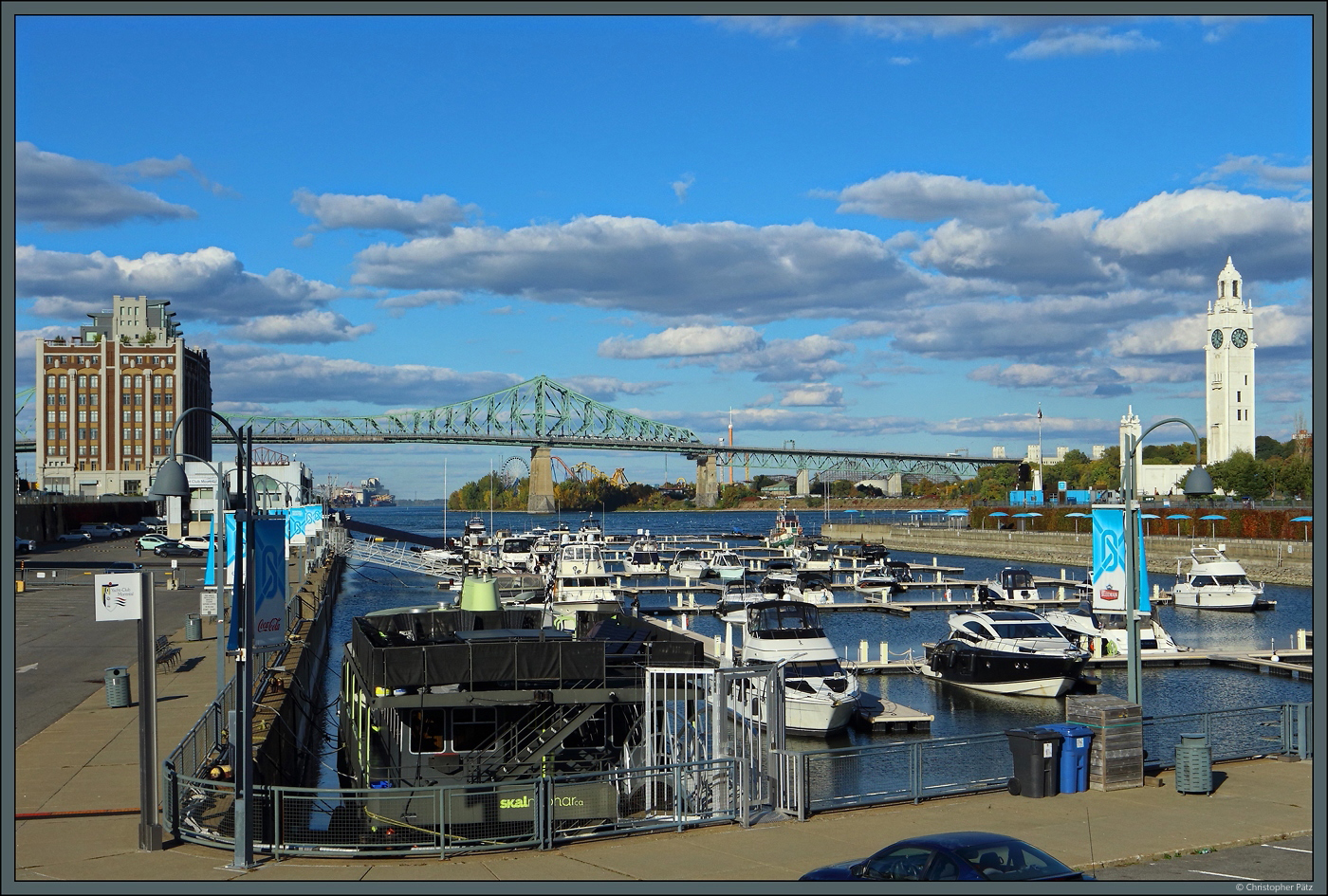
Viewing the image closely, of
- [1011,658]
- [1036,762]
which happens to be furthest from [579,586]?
[1036,762]

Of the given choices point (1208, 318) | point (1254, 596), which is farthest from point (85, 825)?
point (1208, 318)

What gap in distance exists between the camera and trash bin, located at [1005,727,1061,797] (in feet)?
59.6

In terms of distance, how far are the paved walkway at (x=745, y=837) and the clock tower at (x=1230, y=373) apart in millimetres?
184993

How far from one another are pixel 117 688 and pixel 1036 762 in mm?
20266

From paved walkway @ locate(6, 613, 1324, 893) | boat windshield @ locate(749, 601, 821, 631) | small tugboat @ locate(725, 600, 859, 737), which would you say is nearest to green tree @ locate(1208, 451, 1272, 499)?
boat windshield @ locate(749, 601, 821, 631)

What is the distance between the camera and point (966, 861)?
35.7ft

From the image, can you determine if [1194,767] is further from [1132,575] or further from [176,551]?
[176,551]

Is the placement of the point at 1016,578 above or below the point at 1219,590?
above

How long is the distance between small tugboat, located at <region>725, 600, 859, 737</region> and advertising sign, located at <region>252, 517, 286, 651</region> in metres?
13.7

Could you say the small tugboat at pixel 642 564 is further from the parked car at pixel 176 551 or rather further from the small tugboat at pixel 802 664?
the small tugboat at pixel 802 664

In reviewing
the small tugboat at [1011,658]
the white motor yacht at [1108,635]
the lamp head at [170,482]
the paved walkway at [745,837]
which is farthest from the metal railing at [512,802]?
the white motor yacht at [1108,635]

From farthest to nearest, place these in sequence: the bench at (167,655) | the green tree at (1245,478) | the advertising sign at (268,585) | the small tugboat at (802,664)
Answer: the green tree at (1245,478), the bench at (167,655), the small tugboat at (802,664), the advertising sign at (268,585)

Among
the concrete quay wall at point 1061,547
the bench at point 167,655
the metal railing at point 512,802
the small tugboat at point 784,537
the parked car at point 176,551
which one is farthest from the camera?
the small tugboat at point 784,537

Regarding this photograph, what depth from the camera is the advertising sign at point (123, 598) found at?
51.7 feet
